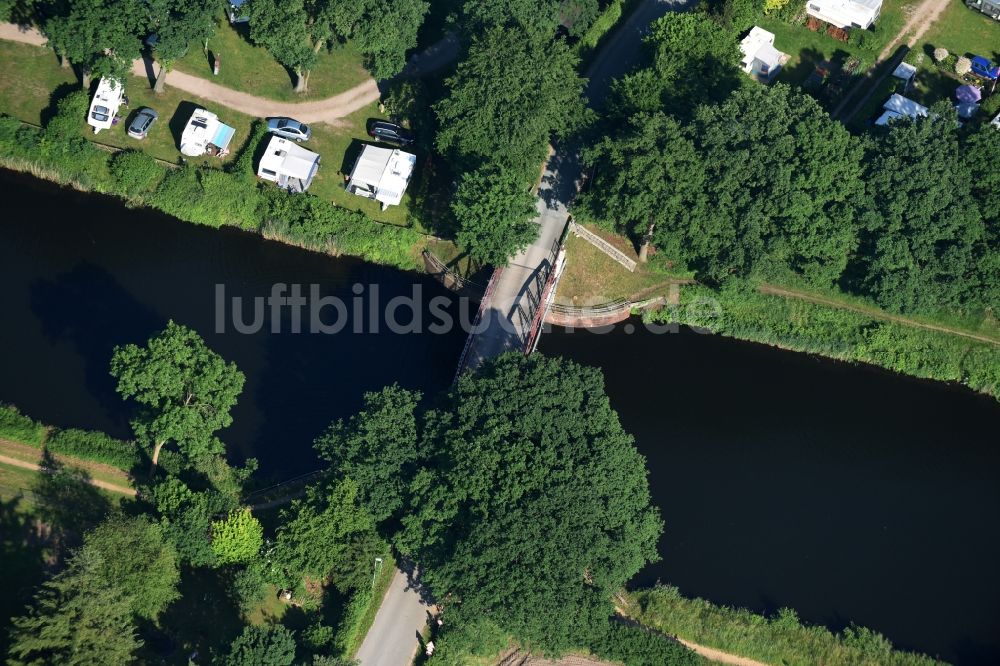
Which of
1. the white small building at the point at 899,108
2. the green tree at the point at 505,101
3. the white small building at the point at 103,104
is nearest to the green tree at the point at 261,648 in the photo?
the green tree at the point at 505,101

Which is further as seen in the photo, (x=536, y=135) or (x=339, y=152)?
(x=339, y=152)

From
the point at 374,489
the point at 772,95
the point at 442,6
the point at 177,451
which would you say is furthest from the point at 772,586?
the point at 442,6

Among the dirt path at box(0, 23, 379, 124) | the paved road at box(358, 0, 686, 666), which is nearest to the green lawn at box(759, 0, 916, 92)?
the paved road at box(358, 0, 686, 666)

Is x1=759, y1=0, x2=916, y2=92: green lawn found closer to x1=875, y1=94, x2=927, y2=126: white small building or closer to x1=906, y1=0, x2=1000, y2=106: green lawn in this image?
x1=906, y1=0, x2=1000, y2=106: green lawn

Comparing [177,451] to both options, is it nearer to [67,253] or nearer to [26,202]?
[67,253]

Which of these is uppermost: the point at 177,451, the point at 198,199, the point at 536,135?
the point at 536,135

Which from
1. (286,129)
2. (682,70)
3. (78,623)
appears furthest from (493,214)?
(78,623)

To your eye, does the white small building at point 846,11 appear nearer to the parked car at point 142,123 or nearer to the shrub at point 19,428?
the parked car at point 142,123
